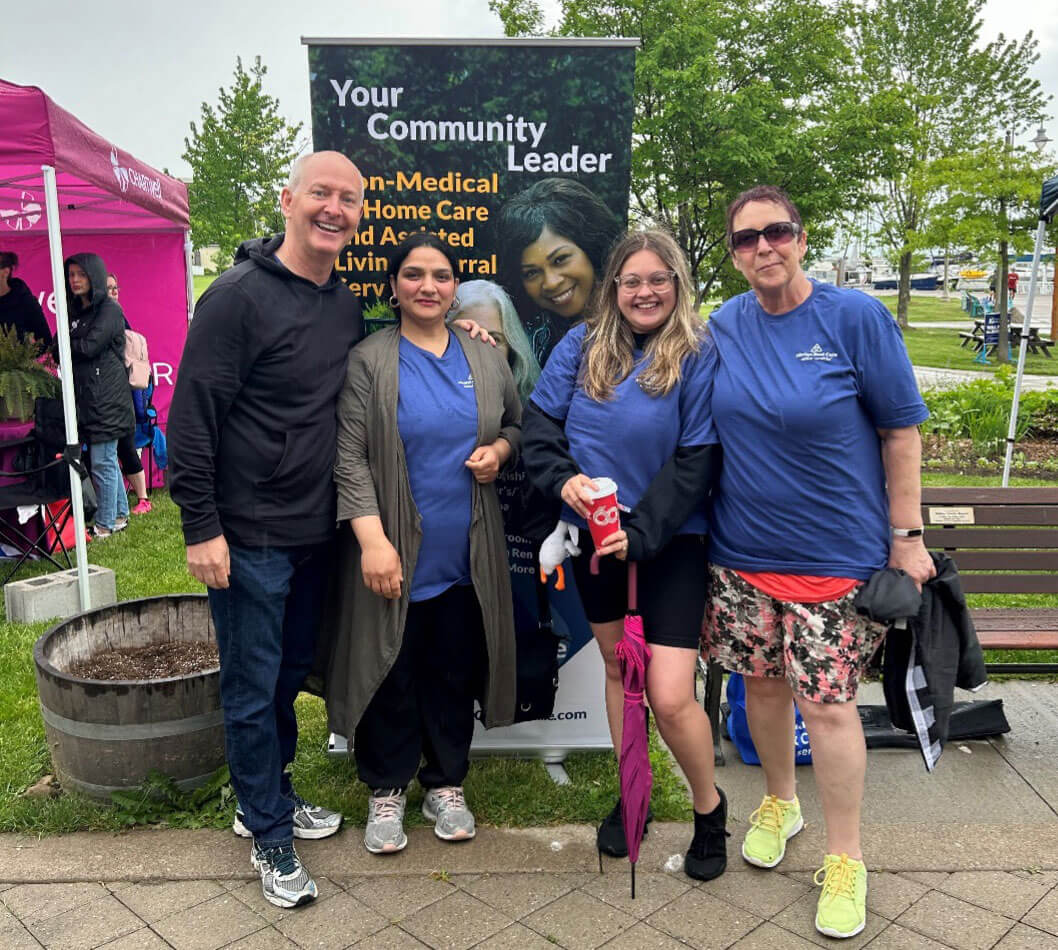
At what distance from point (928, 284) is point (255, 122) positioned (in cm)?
5384

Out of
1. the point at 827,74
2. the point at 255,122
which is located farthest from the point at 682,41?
the point at 255,122

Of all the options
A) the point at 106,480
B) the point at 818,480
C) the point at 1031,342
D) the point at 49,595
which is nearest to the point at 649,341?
the point at 818,480

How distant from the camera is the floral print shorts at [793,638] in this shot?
255 centimetres

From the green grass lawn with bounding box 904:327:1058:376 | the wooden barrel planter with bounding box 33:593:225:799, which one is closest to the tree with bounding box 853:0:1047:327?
the green grass lawn with bounding box 904:327:1058:376

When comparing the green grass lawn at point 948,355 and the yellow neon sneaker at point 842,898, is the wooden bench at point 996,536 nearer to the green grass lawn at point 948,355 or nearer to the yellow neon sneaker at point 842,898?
the yellow neon sneaker at point 842,898

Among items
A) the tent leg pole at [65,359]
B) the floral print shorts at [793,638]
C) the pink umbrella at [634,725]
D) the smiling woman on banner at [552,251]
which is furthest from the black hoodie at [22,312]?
the floral print shorts at [793,638]

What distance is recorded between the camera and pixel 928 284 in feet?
208

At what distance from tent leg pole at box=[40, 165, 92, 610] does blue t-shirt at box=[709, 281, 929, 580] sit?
3.47 m

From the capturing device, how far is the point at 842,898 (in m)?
2.59

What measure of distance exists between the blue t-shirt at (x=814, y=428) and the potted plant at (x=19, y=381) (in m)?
4.79

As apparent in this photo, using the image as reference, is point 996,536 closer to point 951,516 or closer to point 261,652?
point 951,516

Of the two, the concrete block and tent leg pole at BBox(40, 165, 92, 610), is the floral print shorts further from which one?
the concrete block

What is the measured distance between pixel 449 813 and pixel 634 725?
788 mm

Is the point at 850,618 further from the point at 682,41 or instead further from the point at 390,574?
the point at 682,41
